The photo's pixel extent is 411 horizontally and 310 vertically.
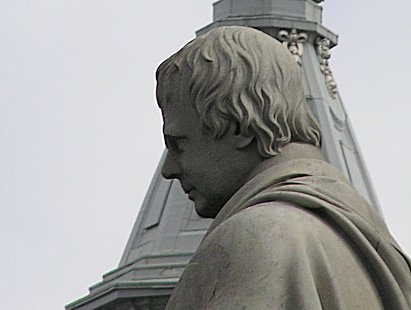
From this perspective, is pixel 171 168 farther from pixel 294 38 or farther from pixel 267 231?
pixel 294 38

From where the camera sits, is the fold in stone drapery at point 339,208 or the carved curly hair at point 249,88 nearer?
the fold in stone drapery at point 339,208

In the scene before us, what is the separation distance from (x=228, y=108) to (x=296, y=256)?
0.70 metres

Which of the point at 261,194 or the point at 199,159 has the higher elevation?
the point at 199,159

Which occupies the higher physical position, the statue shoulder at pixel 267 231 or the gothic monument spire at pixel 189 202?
the gothic monument spire at pixel 189 202

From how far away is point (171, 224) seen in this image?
46719 millimetres

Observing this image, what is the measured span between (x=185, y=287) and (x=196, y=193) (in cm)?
54

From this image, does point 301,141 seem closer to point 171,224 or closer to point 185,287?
point 185,287

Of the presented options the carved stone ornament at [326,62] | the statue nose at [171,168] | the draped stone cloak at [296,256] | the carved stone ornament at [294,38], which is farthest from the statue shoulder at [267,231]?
the carved stone ornament at [326,62]

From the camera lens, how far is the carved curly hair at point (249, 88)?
10492 mm

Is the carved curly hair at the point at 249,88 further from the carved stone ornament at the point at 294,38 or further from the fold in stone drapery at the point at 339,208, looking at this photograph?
the carved stone ornament at the point at 294,38

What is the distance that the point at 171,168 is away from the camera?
10.9 meters

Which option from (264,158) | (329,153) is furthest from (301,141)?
(329,153)

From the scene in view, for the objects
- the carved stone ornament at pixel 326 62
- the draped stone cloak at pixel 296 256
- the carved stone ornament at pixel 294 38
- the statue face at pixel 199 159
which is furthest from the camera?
the carved stone ornament at pixel 326 62

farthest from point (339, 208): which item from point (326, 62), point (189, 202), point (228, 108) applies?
point (326, 62)
